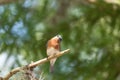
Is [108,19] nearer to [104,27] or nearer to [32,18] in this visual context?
[104,27]

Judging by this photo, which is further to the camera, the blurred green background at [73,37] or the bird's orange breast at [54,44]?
the blurred green background at [73,37]

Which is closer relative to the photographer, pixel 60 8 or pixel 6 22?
pixel 6 22

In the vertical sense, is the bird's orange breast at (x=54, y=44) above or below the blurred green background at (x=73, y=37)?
below

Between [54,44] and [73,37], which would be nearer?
[54,44]

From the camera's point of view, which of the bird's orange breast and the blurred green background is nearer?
the bird's orange breast

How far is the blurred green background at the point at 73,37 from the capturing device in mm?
5727

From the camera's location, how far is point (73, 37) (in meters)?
6.49

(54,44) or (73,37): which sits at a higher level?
(73,37)

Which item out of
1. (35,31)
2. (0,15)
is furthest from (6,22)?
(35,31)

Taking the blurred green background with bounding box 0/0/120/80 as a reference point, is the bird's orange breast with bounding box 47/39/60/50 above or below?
below

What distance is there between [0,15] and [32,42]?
1.32 ft

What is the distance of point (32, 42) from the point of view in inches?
233

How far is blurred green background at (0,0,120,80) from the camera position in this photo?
5727 mm

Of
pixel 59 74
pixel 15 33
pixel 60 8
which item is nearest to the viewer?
pixel 15 33
